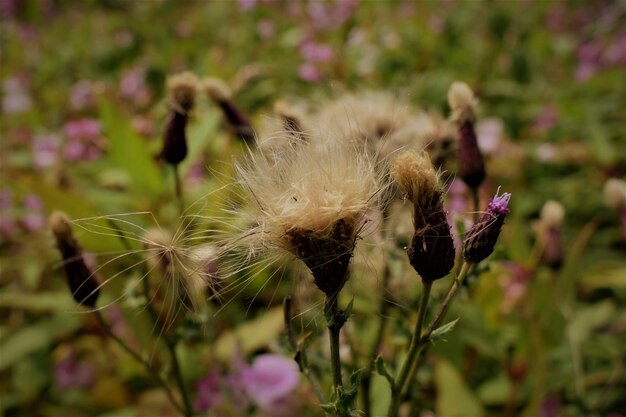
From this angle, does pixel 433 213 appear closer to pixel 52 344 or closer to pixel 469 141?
pixel 469 141

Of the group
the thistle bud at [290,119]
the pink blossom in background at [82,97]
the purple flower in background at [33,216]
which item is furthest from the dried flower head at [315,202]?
the pink blossom in background at [82,97]

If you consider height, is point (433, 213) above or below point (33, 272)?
above

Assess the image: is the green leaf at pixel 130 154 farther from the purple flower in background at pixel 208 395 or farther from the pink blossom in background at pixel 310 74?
the pink blossom in background at pixel 310 74

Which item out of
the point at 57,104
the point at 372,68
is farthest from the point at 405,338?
the point at 57,104

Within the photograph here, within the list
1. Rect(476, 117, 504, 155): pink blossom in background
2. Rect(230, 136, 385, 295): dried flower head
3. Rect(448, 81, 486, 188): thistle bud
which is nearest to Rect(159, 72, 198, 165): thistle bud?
Rect(230, 136, 385, 295): dried flower head

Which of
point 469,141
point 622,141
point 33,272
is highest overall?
point 469,141

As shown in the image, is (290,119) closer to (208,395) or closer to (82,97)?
(208,395)

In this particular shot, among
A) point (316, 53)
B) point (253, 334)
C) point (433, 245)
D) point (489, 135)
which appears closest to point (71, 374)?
point (253, 334)
